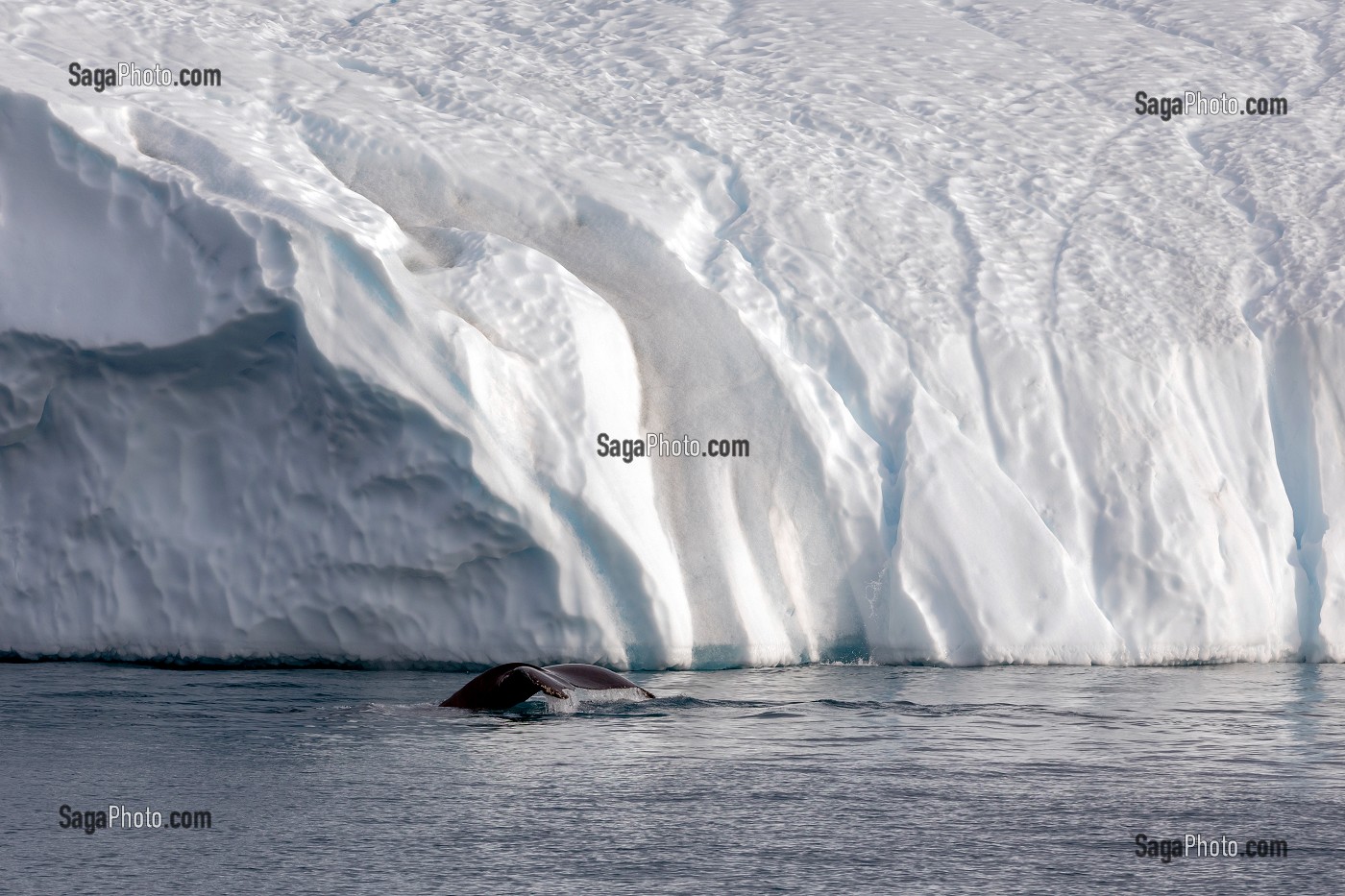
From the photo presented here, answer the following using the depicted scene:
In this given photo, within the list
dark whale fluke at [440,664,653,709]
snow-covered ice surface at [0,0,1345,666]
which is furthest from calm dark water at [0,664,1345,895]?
snow-covered ice surface at [0,0,1345,666]

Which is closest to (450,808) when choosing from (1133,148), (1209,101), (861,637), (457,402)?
(457,402)

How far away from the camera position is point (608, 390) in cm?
1036

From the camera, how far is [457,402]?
9758 mm

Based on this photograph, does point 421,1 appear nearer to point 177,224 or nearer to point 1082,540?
point 177,224

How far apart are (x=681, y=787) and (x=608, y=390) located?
15.3 feet

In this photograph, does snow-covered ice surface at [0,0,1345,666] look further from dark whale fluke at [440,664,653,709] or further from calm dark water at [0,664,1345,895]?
dark whale fluke at [440,664,653,709]

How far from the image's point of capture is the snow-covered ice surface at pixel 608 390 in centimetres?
992

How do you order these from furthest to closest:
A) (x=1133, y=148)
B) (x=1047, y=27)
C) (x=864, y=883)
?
(x=1047, y=27), (x=1133, y=148), (x=864, y=883)

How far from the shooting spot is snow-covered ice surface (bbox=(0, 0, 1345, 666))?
9.92 meters

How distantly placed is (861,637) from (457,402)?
3151 mm

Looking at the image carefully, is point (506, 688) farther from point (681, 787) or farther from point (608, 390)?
point (608, 390)

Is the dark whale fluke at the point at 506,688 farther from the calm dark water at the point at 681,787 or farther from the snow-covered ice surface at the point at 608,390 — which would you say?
the snow-covered ice surface at the point at 608,390

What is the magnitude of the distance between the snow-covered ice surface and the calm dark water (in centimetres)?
107

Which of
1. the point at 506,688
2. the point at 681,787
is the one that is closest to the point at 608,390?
the point at 506,688
